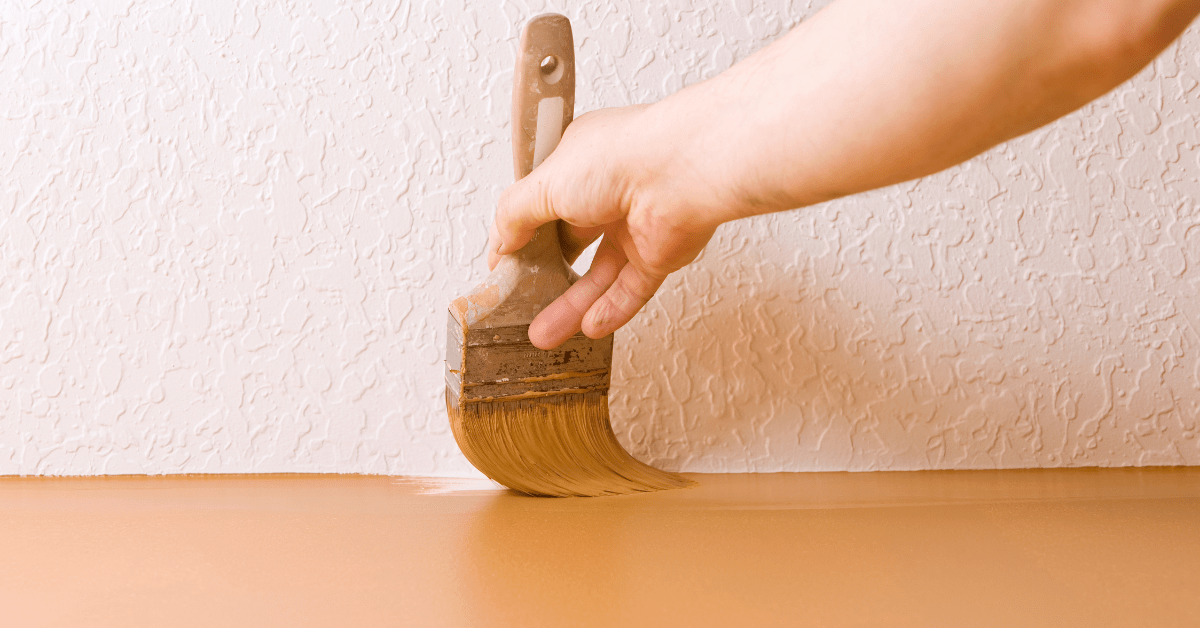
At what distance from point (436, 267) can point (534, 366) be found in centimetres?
22

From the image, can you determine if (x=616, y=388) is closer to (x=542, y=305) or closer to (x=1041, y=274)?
(x=542, y=305)

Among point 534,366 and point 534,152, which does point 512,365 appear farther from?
point 534,152

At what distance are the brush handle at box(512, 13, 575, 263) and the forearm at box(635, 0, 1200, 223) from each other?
0.63 feet

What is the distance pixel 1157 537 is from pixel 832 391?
369 mm

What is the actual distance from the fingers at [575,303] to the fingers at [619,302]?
0.04 feet

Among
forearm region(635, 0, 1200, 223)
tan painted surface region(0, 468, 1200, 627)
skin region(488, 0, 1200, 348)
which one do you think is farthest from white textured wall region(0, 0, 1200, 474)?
forearm region(635, 0, 1200, 223)

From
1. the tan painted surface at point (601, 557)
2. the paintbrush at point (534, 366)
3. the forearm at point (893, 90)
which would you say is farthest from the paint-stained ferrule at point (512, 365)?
the forearm at point (893, 90)

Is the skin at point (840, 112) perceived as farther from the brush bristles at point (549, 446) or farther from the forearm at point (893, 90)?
the brush bristles at point (549, 446)

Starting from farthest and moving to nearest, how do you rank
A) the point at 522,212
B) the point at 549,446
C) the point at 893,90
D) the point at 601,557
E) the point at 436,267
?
the point at 436,267
the point at 549,446
the point at 522,212
the point at 601,557
the point at 893,90

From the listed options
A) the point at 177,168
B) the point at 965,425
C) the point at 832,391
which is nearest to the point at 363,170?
the point at 177,168

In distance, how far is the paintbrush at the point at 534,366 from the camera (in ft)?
2.33

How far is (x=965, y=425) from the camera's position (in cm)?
94

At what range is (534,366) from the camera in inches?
30.0

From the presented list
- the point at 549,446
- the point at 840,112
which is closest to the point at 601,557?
the point at 549,446
